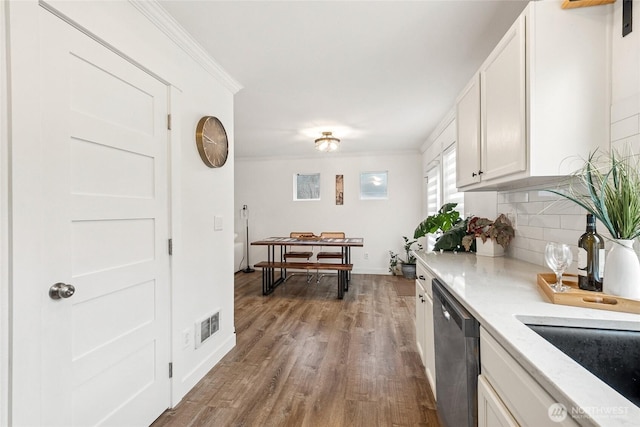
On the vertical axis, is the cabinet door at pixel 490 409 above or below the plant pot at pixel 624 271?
below

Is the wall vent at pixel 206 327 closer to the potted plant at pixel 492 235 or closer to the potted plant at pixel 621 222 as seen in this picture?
the potted plant at pixel 492 235

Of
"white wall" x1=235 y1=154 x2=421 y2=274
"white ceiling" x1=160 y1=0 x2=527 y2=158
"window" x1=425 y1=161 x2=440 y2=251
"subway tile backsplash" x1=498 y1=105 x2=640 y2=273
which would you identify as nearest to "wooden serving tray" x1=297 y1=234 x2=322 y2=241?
"white wall" x1=235 y1=154 x2=421 y2=274

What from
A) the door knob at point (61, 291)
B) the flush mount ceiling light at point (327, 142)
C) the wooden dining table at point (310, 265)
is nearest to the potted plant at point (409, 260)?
the wooden dining table at point (310, 265)

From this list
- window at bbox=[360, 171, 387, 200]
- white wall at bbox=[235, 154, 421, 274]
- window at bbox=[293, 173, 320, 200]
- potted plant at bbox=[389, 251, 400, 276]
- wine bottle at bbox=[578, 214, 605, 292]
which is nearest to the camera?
wine bottle at bbox=[578, 214, 605, 292]

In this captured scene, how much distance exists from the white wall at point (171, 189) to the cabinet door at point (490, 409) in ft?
5.23

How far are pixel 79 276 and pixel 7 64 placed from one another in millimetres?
826

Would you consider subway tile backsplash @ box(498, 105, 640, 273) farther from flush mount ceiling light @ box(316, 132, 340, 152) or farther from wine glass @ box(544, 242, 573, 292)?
flush mount ceiling light @ box(316, 132, 340, 152)

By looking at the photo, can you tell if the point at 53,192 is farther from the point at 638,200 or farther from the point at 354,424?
the point at 638,200

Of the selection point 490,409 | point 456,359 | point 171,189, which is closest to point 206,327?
point 171,189

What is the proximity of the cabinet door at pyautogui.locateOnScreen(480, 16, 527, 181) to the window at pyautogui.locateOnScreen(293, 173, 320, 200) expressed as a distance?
4.09 meters

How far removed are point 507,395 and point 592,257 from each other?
28.3 inches

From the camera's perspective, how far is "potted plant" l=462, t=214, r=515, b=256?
78.5 inches

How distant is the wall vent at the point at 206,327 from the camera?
78.1 inches

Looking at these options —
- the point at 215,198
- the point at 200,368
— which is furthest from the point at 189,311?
the point at 215,198
